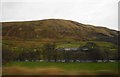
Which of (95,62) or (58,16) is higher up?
(58,16)

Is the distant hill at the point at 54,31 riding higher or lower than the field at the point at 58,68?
higher

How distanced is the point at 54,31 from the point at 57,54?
0.60 metres

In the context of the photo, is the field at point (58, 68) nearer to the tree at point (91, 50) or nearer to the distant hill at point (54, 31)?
the tree at point (91, 50)

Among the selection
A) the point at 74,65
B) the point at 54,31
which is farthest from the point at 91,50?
the point at 54,31

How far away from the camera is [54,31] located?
967 cm

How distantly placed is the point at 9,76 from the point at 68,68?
151 cm

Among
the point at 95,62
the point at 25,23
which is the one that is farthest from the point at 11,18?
the point at 95,62

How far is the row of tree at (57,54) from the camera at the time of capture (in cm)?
955

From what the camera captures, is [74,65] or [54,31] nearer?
[74,65]

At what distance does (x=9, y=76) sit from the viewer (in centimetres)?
953

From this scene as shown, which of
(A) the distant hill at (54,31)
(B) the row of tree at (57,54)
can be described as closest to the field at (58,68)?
(B) the row of tree at (57,54)

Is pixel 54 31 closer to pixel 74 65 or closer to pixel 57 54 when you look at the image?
pixel 57 54

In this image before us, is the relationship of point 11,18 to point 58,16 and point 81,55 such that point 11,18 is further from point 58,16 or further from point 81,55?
point 81,55

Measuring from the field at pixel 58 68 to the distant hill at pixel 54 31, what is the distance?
641 millimetres
